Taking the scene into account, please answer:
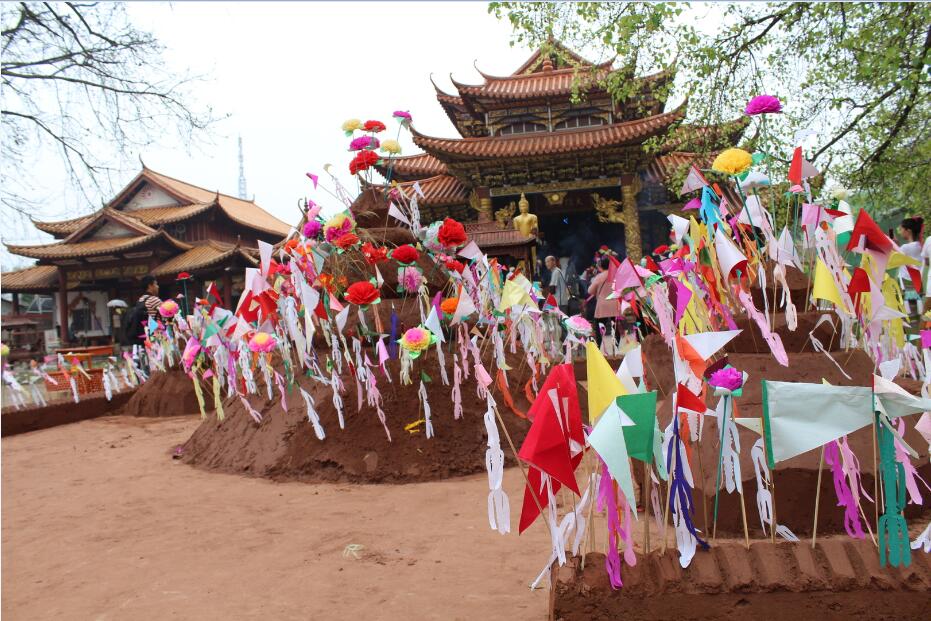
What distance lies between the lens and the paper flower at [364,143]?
17.8ft

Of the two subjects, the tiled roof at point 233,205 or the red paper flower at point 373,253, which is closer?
the red paper flower at point 373,253

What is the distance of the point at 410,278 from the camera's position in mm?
5363

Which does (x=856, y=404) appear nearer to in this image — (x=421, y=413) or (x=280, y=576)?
(x=280, y=576)

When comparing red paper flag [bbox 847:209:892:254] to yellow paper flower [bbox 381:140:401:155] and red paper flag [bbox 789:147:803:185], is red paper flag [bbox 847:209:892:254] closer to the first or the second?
red paper flag [bbox 789:147:803:185]

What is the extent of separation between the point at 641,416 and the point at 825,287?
1.20 m

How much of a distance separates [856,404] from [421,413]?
351cm

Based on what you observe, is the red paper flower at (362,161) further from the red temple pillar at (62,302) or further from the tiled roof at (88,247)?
the red temple pillar at (62,302)

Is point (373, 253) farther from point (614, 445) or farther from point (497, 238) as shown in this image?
point (497, 238)

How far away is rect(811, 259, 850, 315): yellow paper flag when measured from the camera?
266 cm

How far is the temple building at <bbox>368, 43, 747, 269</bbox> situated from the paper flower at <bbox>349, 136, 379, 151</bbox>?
9.84 metres

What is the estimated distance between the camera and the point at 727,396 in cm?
217

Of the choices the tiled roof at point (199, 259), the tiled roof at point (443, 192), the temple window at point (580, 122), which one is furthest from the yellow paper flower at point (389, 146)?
the tiled roof at point (199, 259)

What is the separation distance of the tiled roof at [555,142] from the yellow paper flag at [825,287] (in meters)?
13.6

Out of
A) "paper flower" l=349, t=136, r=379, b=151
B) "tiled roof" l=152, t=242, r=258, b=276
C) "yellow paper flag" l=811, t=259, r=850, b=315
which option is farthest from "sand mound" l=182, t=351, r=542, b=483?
"tiled roof" l=152, t=242, r=258, b=276
